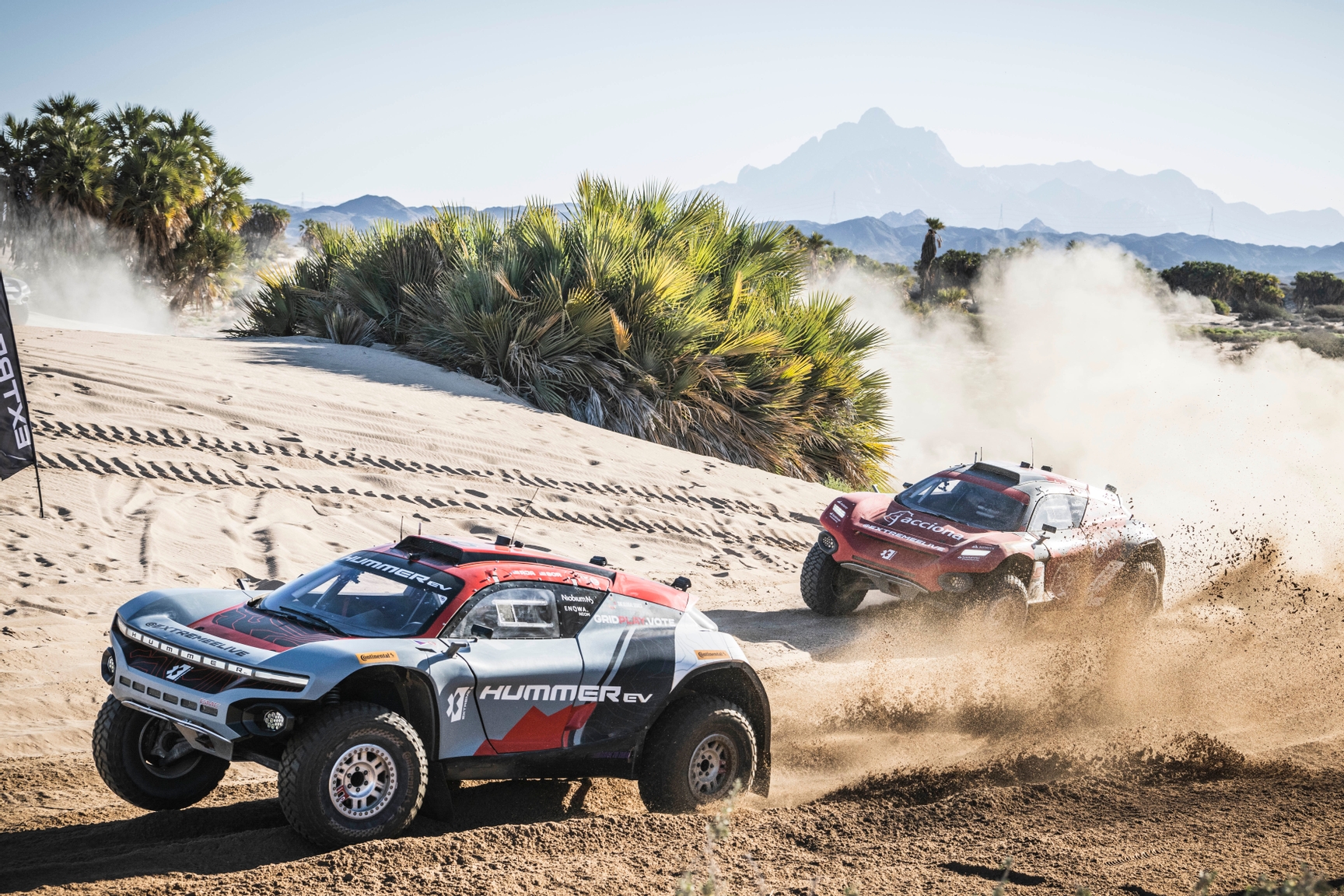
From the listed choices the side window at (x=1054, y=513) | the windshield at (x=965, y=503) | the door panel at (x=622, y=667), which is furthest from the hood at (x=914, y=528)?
the door panel at (x=622, y=667)

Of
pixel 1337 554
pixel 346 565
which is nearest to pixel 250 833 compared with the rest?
pixel 346 565

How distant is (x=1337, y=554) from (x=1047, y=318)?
28.7 m

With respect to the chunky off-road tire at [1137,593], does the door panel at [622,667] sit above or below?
above

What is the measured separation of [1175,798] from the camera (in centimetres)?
623

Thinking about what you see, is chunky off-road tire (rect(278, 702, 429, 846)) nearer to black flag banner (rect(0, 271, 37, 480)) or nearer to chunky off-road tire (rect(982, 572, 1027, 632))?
black flag banner (rect(0, 271, 37, 480))

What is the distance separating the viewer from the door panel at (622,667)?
228 inches

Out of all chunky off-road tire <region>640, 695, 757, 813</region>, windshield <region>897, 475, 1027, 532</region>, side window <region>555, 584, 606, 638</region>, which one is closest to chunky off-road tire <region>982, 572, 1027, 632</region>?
windshield <region>897, 475, 1027, 532</region>

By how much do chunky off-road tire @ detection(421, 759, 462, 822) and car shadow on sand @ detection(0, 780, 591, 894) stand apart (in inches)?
4.6

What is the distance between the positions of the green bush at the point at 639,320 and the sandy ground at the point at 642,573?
1.12 m

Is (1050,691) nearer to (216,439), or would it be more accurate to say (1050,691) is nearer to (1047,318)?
(216,439)

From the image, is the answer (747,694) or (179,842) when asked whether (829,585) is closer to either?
(747,694)

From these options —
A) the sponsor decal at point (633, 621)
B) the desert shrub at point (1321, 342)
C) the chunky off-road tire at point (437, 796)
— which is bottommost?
the chunky off-road tire at point (437, 796)

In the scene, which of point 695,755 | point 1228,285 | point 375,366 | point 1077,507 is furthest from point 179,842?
point 1228,285

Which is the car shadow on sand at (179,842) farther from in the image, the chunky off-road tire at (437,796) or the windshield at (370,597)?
the windshield at (370,597)
